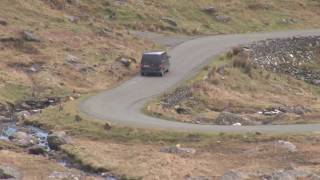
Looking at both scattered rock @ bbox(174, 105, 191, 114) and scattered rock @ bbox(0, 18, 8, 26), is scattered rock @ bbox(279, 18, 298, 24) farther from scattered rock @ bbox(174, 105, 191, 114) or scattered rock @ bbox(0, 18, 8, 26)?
scattered rock @ bbox(174, 105, 191, 114)

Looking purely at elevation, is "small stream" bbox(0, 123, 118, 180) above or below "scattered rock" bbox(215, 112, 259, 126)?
below

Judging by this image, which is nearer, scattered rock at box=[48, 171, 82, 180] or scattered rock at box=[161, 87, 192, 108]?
scattered rock at box=[48, 171, 82, 180]

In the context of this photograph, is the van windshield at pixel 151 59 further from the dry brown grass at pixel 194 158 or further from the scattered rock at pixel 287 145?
the scattered rock at pixel 287 145

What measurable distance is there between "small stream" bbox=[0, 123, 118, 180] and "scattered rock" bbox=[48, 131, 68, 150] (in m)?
0.36

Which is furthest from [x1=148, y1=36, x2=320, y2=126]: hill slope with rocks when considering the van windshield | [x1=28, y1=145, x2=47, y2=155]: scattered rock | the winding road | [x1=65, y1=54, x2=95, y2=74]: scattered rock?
[x1=28, y1=145, x2=47, y2=155]: scattered rock

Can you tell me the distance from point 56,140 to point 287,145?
16.3 metres

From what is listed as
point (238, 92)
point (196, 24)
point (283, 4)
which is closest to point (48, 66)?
point (238, 92)

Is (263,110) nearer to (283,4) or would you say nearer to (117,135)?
(117,135)

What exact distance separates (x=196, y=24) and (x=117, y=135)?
6059cm

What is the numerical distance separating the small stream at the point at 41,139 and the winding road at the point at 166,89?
18.5 feet

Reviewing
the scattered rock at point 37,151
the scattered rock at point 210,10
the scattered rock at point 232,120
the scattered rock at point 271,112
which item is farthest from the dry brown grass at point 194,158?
the scattered rock at point 210,10

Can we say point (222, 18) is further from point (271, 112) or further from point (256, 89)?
point (271, 112)

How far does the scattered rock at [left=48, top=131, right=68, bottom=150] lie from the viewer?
46875 millimetres

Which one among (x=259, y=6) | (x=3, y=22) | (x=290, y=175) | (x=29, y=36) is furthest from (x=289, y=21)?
(x=290, y=175)
